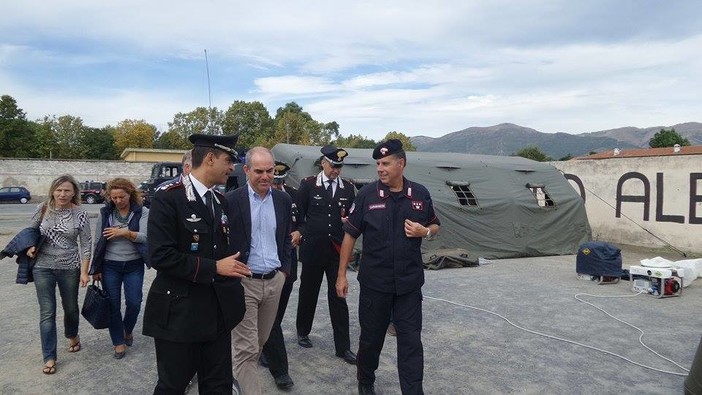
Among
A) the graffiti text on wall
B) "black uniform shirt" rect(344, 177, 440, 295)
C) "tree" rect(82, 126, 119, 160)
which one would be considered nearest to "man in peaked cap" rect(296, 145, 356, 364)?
"black uniform shirt" rect(344, 177, 440, 295)

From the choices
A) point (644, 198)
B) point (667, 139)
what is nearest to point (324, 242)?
point (644, 198)

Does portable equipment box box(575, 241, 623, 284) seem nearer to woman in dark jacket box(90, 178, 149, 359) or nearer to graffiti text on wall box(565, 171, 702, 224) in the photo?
graffiti text on wall box(565, 171, 702, 224)

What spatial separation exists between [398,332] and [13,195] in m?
33.6

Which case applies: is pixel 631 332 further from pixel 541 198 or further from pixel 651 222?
pixel 651 222

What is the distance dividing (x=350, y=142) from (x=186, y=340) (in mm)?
59454

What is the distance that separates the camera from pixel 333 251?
192 inches

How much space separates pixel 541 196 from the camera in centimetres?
1248

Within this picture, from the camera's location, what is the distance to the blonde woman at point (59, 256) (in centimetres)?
421

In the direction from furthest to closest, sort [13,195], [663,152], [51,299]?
[13,195]
[663,152]
[51,299]

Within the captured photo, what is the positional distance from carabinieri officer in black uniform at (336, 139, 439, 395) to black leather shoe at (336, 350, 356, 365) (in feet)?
2.38

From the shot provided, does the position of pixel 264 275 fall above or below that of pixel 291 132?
below

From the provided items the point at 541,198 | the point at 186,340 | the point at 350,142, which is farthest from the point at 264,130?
the point at 186,340

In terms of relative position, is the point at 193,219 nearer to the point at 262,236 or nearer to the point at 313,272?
the point at 262,236

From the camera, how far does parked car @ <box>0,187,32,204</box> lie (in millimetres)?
29750
